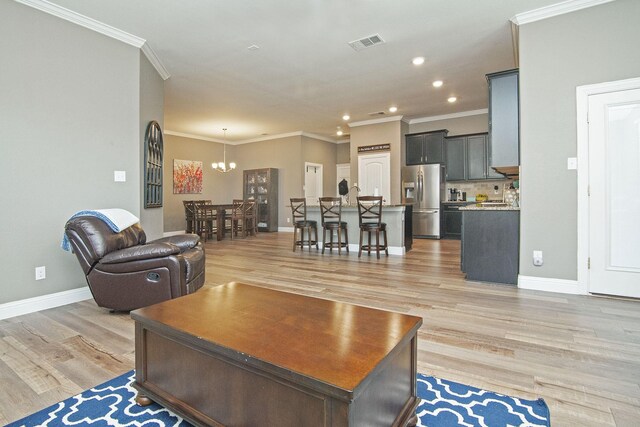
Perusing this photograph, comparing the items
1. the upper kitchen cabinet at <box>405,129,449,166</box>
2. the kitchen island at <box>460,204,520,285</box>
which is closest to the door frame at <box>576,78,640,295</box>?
the kitchen island at <box>460,204,520,285</box>

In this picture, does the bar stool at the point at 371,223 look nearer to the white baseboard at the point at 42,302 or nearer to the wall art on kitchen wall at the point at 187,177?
the white baseboard at the point at 42,302

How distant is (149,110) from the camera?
4375 millimetres

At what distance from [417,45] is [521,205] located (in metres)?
2.41

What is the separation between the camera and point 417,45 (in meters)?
4.36

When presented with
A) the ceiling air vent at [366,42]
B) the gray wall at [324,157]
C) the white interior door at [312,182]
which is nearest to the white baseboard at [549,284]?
the ceiling air vent at [366,42]

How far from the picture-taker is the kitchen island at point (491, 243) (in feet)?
12.3

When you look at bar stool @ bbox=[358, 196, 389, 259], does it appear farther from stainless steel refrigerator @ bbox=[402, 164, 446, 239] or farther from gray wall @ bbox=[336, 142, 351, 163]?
gray wall @ bbox=[336, 142, 351, 163]

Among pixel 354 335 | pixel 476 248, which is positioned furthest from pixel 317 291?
pixel 354 335

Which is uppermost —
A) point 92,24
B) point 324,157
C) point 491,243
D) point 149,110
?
point 92,24

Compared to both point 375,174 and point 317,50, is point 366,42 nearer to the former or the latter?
point 317,50

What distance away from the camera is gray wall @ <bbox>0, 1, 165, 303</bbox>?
9.61 ft

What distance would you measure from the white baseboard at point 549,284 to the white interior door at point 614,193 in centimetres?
14

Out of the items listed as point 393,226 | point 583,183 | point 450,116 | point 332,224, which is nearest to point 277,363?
point 583,183

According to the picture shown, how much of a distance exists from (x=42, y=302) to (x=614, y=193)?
18.2ft
